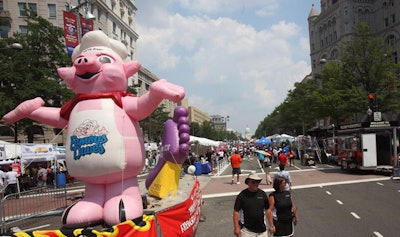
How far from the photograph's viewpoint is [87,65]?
5.48m

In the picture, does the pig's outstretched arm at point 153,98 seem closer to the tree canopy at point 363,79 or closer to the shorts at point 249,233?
Result: the shorts at point 249,233

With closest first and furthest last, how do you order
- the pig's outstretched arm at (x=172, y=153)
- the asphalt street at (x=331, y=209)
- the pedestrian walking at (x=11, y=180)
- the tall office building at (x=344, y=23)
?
the asphalt street at (x=331, y=209) < the pig's outstretched arm at (x=172, y=153) < the pedestrian walking at (x=11, y=180) < the tall office building at (x=344, y=23)

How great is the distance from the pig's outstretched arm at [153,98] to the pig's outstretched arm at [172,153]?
3.98 metres

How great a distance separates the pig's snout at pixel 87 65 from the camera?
5473mm

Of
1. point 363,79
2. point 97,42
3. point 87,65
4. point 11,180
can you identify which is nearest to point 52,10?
point 11,180

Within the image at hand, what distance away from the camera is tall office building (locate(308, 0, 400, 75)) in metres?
46.6

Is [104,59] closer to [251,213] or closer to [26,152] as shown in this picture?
[251,213]

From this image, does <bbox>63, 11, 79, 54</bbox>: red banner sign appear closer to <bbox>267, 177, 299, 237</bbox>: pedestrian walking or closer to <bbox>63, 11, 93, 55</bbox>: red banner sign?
<bbox>63, 11, 93, 55</bbox>: red banner sign

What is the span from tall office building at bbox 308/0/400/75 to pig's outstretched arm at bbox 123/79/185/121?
124ft

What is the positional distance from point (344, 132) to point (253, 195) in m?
16.2

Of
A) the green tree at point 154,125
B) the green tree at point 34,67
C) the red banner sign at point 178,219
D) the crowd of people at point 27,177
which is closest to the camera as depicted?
the red banner sign at point 178,219

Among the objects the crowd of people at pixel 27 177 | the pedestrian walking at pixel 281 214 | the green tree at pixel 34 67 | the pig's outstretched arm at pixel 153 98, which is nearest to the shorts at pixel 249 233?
the pedestrian walking at pixel 281 214

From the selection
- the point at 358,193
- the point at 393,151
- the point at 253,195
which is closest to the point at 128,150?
the point at 253,195

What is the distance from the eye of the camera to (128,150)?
216 inches
